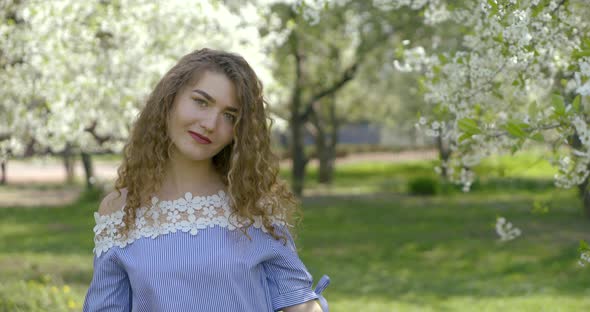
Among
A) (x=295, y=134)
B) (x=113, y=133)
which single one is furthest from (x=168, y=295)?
(x=295, y=134)

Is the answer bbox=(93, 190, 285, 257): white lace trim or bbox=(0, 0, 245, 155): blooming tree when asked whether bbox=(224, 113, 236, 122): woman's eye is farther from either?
bbox=(0, 0, 245, 155): blooming tree

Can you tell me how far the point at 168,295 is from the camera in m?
2.46

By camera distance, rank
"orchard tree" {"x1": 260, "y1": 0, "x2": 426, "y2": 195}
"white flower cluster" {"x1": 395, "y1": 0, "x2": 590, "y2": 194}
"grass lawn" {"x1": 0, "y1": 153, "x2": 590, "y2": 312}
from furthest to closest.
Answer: "orchard tree" {"x1": 260, "y1": 0, "x2": 426, "y2": 195}, "grass lawn" {"x1": 0, "y1": 153, "x2": 590, "y2": 312}, "white flower cluster" {"x1": 395, "y1": 0, "x2": 590, "y2": 194}

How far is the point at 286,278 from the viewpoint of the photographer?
2.57m

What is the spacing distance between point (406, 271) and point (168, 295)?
26.6 ft

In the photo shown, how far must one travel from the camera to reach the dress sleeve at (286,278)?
2.56 metres

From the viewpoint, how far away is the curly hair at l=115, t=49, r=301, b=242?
2.60 metres

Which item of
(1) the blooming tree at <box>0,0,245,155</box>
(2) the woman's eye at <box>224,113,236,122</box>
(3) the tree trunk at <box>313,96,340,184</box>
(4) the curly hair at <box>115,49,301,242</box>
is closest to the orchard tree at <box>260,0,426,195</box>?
(3) the tree trunk at <box>313,96,340,184</box>

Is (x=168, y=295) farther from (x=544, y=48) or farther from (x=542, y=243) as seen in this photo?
(x=542, y=243)

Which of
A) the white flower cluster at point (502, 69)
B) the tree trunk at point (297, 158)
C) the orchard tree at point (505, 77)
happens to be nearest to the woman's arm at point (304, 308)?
the orchard tree at point (505, 77)

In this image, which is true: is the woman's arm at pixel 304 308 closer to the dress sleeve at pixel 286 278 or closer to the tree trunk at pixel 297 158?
the dress sleeve at pixel 286 278

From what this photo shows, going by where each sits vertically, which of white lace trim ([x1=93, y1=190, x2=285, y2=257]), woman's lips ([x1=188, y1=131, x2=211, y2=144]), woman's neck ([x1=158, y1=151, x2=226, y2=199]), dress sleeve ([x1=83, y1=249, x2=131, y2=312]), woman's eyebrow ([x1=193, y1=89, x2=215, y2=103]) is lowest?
dress sleeve ([x1=83, y1=249, x2=131, y2=312])

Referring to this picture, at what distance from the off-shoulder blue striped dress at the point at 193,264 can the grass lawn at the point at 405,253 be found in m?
2.36

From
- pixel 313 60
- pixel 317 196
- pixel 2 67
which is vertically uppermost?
pixel 2 67
